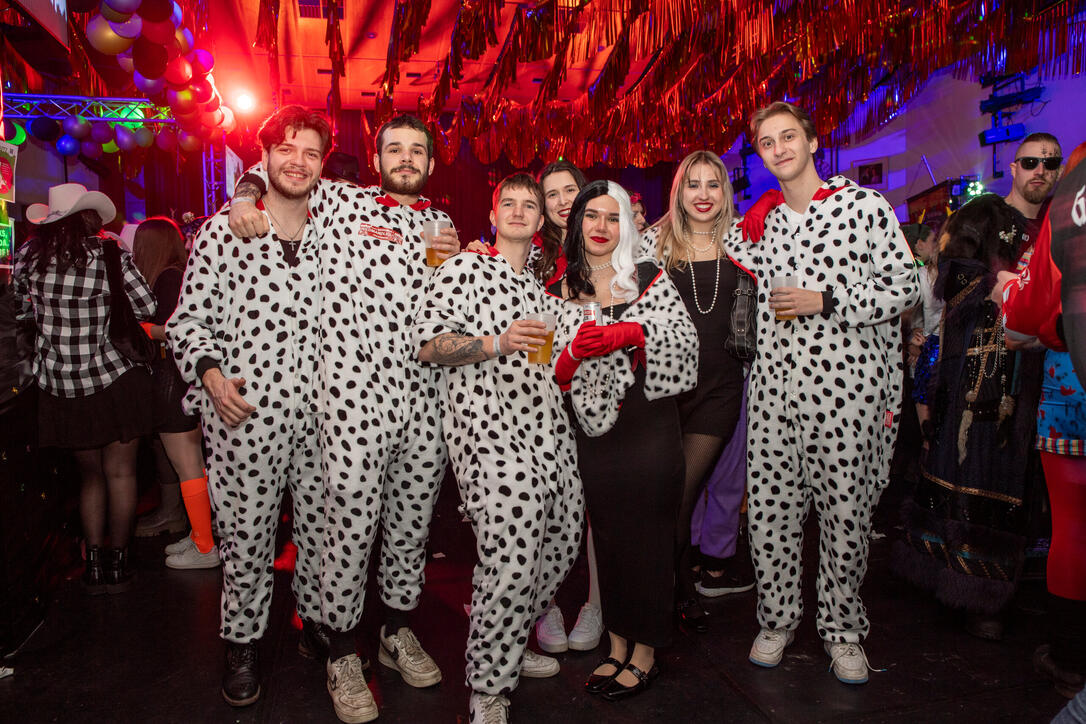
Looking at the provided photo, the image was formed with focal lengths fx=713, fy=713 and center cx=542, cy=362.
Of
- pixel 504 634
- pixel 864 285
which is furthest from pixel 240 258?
pixel 864 285

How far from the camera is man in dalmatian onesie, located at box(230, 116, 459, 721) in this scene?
7.58 feet

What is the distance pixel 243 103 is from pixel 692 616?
9.31m

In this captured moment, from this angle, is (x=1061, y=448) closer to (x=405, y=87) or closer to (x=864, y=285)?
(x=864, y=285)

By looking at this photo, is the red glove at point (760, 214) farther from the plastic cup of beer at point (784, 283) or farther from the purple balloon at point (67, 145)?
the purple balloon at point (67, 145)

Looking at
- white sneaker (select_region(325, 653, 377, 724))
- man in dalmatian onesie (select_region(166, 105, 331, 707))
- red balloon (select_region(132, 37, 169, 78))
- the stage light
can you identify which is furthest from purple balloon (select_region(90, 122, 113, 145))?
white sneaker (select_region(325, 653, 377, 724))

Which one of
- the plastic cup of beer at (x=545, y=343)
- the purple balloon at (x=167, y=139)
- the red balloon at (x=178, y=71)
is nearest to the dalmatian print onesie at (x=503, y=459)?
the plastic cup of beer at (x=545, y=343)

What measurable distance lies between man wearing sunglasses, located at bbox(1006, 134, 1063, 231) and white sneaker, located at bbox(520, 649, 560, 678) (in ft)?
8.70

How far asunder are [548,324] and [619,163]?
9.64m

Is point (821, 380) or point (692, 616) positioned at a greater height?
point (821, 380)

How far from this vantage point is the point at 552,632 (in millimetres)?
2779

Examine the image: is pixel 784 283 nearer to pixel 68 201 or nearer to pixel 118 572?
pixel 68 201

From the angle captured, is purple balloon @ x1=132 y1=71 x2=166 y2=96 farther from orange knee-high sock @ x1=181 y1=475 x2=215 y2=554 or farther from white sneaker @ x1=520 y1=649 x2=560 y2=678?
white sneaker @ x1=520 y1=649 x2=560 y2=678

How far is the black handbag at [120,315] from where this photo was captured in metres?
3.40

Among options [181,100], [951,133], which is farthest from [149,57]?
[951,133]
